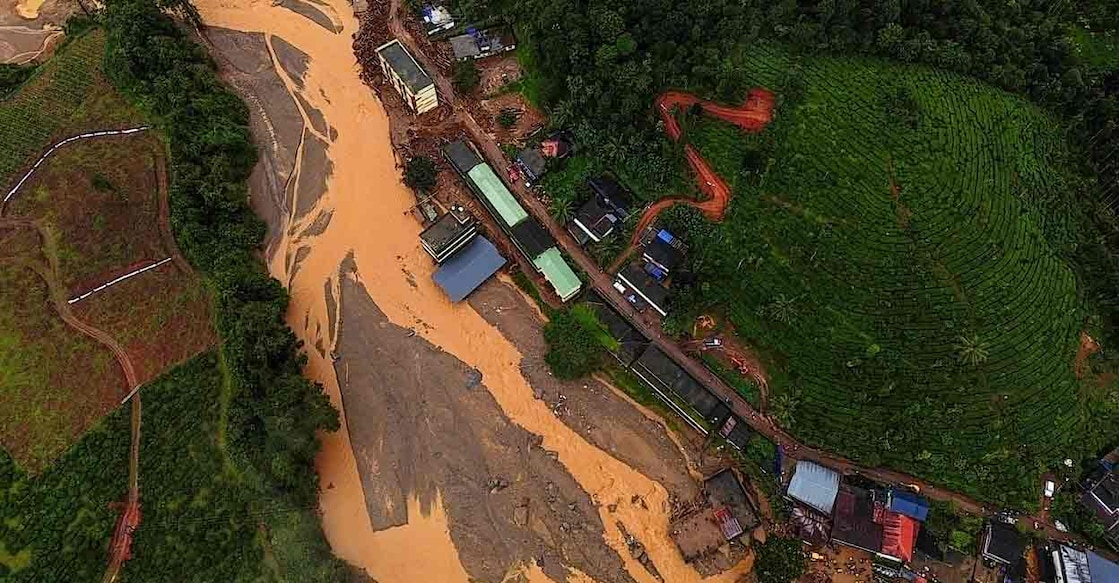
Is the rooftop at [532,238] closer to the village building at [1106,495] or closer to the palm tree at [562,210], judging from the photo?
the palm tree at [562,210]

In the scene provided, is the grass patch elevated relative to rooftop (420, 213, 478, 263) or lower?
elevated

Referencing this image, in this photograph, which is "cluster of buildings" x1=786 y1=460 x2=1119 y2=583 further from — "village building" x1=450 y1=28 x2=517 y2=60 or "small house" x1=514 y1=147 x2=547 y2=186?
"village building" x1=450 y1=28 x2=517 y2=60

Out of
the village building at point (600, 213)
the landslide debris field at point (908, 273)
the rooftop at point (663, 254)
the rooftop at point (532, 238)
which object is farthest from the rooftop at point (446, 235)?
the landslide debris field at point (908, 273)

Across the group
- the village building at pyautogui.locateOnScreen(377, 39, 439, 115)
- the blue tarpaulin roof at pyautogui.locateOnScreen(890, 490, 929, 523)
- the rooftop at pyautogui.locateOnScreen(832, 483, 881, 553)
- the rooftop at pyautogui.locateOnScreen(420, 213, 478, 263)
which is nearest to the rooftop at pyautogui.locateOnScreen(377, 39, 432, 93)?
the village building at pyautogui.locateOnScreen(377, 39, 439, 115)

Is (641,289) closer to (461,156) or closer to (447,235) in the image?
(447,235)

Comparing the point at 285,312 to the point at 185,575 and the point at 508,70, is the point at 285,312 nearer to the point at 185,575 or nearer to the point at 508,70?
the point at 185,575

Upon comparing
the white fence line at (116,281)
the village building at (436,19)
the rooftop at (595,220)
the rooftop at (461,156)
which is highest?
the village building at (436,19)
